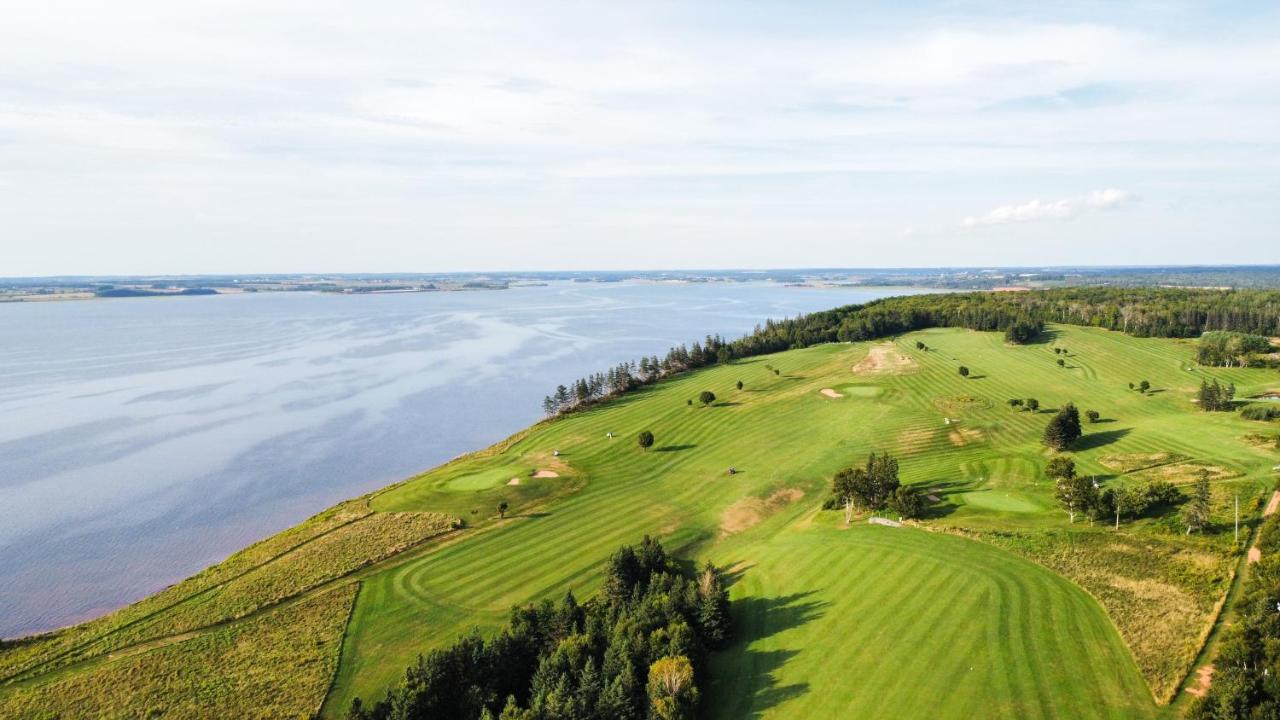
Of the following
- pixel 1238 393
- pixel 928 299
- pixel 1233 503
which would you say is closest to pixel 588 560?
pixel 1233 503

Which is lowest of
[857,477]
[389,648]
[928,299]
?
[389,648]

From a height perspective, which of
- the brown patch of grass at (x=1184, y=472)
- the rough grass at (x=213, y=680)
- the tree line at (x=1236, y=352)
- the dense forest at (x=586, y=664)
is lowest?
the rough grass at (x=213, y=680)

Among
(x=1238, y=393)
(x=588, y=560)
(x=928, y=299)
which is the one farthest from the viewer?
(x=928, y=299)

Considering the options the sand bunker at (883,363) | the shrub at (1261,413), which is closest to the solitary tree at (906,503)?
the shrub at (1261,413)

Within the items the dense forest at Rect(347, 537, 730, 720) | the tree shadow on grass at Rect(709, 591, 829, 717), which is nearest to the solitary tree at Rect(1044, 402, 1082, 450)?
the tree shadow on grass at Rect(709, 591, 829, 717)

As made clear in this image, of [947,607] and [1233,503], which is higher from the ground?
[1233,503]

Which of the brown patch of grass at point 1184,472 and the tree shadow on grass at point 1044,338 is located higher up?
the tree shadow on grass at point 1044,338

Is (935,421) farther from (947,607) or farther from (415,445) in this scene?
(415,445)

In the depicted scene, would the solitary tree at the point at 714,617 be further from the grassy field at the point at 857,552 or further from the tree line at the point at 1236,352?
the tree line at the point at 1236,352
